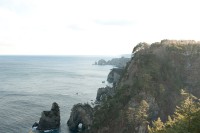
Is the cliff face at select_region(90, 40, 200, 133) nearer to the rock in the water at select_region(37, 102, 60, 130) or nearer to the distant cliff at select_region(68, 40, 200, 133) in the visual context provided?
the distant cliff at select_region(68, 40, 200, 133)

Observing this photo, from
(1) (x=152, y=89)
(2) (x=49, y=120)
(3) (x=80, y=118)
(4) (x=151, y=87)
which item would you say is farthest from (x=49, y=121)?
(1) (x=152, y=89)

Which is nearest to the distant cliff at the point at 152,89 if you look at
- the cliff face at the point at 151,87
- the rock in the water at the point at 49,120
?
the cliff face at the point at 151,87

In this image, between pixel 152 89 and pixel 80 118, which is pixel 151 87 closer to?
pixel 152 89

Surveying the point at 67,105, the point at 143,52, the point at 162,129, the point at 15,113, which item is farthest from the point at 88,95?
the point at 162,129

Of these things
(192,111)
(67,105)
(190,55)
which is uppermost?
(190,55)

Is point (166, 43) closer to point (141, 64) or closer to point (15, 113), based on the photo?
point (141, 64)

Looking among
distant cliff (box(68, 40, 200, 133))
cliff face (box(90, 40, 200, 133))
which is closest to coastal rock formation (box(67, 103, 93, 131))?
distant cliff (box(68, 40, 200, 133))
